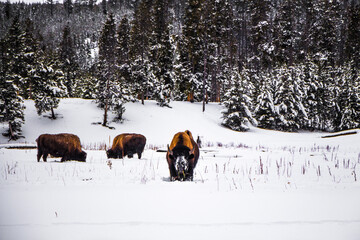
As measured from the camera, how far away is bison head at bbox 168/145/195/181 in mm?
3814

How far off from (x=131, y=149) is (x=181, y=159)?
5099 mm

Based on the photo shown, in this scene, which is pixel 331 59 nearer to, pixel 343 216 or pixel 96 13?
pixel 343 216

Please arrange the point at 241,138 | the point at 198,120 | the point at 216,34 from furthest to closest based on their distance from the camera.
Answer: the point at 216,34 < the point at 198,120 < the point at 241,138

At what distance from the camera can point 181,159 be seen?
12.6 feet

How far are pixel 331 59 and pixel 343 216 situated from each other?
55.1 metres

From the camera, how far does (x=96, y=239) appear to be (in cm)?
152

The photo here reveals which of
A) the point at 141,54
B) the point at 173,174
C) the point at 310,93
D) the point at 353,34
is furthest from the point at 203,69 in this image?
the point at 353,34

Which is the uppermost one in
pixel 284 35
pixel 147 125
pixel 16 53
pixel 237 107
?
pixel 284 35

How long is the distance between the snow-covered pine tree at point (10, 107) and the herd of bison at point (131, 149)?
18.1 metres

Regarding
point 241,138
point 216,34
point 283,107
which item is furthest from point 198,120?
point 216,34

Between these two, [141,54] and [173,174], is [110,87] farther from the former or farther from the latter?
[173,174]

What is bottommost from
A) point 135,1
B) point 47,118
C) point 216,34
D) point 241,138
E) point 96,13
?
point 241,138

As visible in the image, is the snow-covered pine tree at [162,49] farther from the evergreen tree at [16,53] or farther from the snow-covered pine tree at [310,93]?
the snow-covered pine tree at [310,93]

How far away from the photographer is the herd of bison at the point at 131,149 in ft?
12.7
